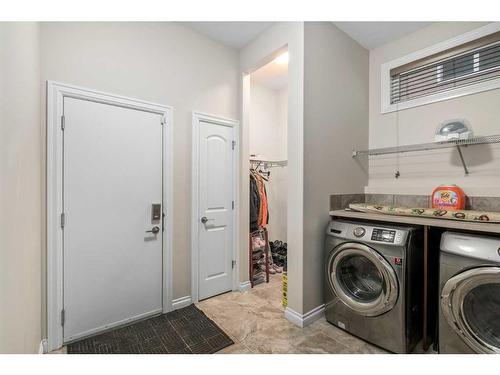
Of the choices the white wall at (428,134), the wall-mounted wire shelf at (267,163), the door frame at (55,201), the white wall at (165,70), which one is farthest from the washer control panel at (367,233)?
the door frame at (55,201)

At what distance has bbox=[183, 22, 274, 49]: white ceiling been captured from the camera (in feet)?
7.68

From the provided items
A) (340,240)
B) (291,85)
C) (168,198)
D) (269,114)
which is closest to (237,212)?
(168,198)

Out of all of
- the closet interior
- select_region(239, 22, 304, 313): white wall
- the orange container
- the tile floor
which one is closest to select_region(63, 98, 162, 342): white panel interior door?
the tile floor

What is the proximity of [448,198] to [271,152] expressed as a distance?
2.53m

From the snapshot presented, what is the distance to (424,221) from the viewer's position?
173cm

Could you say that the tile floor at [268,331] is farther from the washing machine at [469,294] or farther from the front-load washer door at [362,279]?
the washing machine at [469,294]

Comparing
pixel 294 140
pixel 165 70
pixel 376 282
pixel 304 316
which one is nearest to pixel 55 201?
pixel 165 70

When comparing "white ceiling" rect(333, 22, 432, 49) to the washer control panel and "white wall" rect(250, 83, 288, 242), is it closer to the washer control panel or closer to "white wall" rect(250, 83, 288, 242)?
"white wall" rect(250, 83, 288, 242)

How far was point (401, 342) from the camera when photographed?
165 cm

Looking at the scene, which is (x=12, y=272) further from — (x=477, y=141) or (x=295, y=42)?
(x=477, y=141)

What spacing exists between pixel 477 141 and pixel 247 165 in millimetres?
2061

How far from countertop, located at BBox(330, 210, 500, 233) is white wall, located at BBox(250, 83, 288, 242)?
70.1 inches

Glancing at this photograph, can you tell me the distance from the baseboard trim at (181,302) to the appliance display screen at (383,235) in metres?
1.83

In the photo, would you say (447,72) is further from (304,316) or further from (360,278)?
(304,316)
